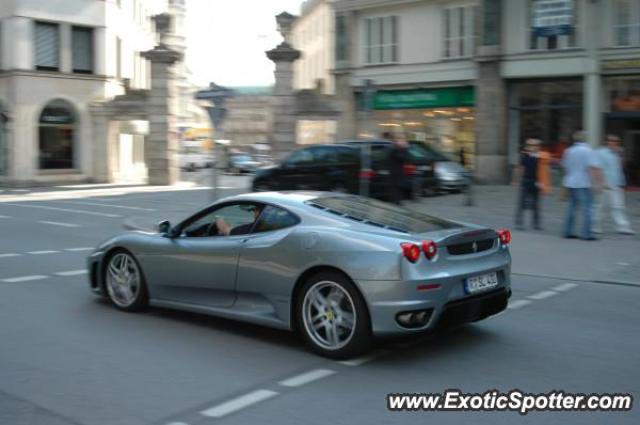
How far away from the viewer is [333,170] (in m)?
21.9

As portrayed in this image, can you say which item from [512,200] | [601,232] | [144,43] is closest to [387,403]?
[601,232]

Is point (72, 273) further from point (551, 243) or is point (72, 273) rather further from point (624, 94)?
point (624, 94)

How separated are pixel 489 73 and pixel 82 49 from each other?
17702 millimetres

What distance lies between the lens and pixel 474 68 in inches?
1179

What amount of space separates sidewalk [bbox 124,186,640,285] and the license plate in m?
4.19

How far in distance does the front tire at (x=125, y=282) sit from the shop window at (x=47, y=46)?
27.4 metres

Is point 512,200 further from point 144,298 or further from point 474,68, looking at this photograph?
point 144,298

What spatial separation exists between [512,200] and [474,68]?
28.8 feet

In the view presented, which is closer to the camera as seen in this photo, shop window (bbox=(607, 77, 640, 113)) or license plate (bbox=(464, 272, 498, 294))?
license plate (bbox=(464, 272, 498, 294))

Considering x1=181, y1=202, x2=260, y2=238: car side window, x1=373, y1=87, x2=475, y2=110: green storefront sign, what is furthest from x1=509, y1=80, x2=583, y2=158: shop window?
x1=181, y1=202, x2=260, y2=238: car side window

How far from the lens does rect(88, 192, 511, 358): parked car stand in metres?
5.97

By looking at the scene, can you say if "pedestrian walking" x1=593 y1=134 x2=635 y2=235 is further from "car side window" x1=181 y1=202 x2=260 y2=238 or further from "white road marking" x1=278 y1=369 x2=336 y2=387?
"white road marking" x1=278 y1=369 x2=336 y2=387

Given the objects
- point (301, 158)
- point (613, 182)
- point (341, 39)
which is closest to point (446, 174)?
point (301, 158)

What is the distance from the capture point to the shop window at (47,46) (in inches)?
1298
